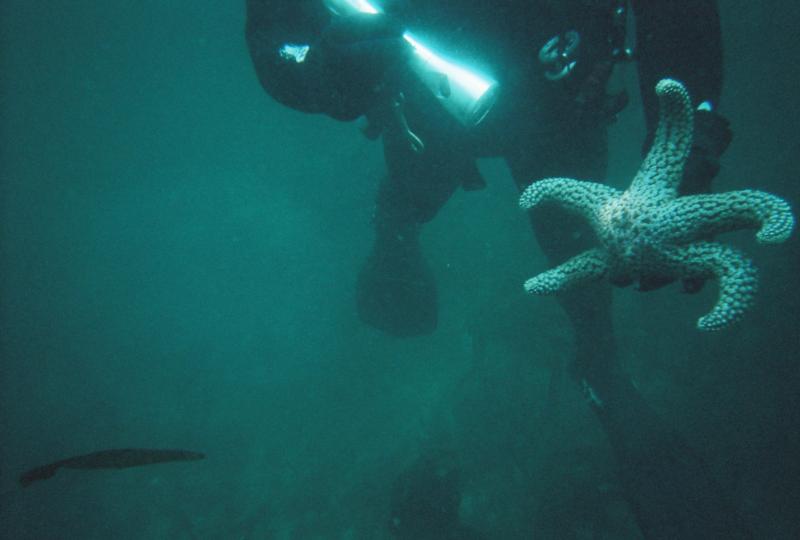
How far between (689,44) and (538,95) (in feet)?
3.17

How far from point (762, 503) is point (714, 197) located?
5.83m

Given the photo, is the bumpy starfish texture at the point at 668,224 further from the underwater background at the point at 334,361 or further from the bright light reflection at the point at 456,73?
the underwater background at the point at 334,361

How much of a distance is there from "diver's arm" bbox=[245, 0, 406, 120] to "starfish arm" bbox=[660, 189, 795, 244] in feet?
6.30

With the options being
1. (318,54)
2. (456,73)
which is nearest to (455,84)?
(456,73)

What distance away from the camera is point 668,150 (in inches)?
65.9

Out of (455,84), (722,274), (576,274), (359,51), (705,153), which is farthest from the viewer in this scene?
(455,84)

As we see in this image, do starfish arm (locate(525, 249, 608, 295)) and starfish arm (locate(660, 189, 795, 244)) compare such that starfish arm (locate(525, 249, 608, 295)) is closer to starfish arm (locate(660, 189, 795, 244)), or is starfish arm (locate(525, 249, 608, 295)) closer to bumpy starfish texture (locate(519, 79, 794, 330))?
bumpy starfish texture (locate(519, 79, 794, 330))

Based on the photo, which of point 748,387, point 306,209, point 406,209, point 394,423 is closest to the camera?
point 406,209

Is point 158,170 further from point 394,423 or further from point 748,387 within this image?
point 748,387

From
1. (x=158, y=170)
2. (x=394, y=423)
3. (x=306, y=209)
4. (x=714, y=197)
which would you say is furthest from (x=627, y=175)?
(x=158, y=170)

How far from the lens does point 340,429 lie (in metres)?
12.7

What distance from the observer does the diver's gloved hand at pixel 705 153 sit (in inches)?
73.3

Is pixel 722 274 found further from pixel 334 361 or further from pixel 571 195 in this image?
pixel 334 361

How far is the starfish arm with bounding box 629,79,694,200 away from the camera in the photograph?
1.60 m
